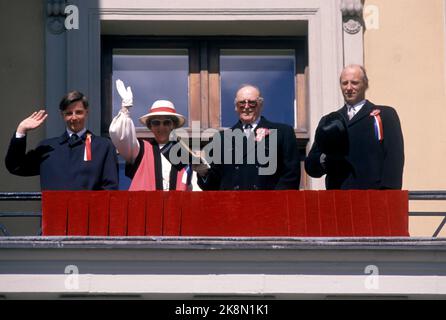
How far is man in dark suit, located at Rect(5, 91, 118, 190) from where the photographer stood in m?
12.2

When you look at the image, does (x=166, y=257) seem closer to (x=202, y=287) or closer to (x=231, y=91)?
(x=202, y=287)

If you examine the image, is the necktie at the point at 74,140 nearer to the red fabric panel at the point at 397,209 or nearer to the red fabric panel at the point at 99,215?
the red fabric panel at the point at 99,215

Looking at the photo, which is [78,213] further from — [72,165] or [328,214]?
[328,214]

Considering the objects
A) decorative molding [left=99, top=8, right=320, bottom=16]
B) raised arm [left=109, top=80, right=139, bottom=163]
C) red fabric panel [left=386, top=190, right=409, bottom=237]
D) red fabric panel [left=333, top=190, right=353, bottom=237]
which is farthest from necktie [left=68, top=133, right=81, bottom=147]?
decorative molding [left=99, top=8, right=320, bottom=16]

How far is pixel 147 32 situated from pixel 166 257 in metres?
3.82

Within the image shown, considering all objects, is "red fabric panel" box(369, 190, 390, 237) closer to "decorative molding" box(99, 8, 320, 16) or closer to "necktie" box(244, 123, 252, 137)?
"necktie" box(244, 123, 252, 137)

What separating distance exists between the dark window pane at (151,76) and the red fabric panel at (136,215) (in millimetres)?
3084

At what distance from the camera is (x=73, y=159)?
12.2 metres

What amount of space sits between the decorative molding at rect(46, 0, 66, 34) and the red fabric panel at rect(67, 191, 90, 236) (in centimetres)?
319

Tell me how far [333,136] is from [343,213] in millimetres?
579

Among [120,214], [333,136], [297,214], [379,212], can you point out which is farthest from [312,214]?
[120,214]

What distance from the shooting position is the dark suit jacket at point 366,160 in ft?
39.7

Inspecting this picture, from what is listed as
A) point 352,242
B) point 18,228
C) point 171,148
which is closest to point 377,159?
Result: point 352,242
